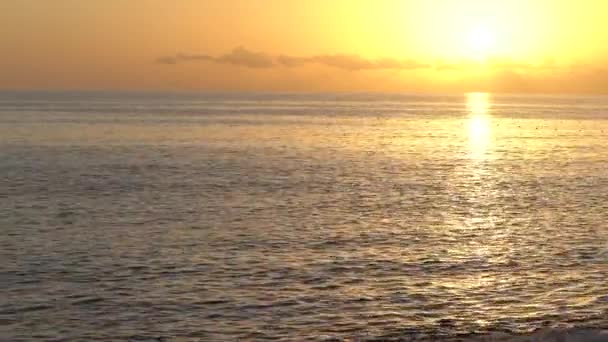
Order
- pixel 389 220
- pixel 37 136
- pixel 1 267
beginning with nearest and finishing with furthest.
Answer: pixel 1 267
pixel 389 220
pixel 37 136

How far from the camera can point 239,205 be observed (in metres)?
49.8

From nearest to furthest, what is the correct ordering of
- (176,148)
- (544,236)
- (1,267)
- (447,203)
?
(1,267), (544,236), (447,203), (176,148)

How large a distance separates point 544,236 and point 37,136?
287 feet

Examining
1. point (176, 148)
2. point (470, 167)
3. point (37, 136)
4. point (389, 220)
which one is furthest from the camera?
point (37, 136)

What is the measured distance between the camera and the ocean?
81.9 feet

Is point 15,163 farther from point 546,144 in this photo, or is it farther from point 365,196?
point 546,144

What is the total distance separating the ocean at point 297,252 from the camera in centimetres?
2495

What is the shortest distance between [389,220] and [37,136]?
79.5 meters

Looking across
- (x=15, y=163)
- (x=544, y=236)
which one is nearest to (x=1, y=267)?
(x=544, y=236)

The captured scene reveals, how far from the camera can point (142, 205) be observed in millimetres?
49781

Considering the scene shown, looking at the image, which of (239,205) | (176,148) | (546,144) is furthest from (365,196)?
(546,144)

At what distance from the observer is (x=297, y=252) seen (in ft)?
116

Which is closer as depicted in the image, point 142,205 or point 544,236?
point 544,236

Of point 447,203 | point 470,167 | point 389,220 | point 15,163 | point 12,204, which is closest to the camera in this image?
point 389,220
